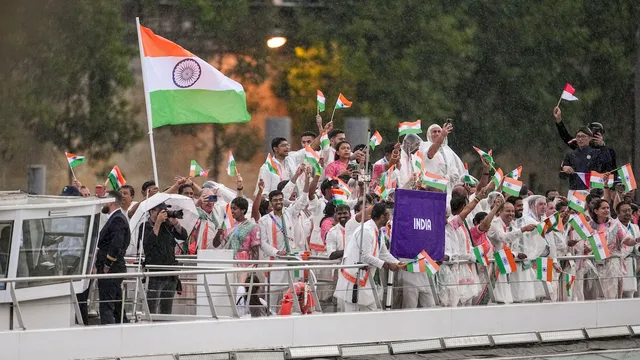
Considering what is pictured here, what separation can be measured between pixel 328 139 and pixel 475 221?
8.87ft

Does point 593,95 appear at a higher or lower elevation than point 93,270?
higher

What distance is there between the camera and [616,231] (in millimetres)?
19766

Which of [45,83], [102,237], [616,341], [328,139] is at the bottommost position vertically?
[616,341]

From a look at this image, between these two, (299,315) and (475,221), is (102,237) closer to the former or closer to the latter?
(299,315)

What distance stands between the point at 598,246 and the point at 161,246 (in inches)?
223

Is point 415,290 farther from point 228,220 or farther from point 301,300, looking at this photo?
point 228,220

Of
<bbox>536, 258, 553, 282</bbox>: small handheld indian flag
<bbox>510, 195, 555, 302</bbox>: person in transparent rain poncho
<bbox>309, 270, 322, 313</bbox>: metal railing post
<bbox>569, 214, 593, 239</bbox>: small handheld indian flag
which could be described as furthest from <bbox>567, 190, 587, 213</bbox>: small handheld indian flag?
<bbox>309, 270, 322, 313</bbox>: metal railing post

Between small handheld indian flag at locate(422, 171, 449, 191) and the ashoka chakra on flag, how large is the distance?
2.97m

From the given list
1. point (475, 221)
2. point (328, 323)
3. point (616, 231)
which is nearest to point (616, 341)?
point (616, 231)

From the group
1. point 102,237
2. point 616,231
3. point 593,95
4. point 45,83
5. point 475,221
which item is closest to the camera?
point 102,237

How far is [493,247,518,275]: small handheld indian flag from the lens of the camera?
1797 cm

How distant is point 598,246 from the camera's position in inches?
755

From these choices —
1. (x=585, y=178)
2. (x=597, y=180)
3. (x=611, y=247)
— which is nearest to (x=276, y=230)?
(x=611, y=247)

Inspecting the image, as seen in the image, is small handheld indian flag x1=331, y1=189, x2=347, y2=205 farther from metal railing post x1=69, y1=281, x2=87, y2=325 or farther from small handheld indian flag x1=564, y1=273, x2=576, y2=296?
metal railing post x1=69, y1=281, x2=87, y2=325
